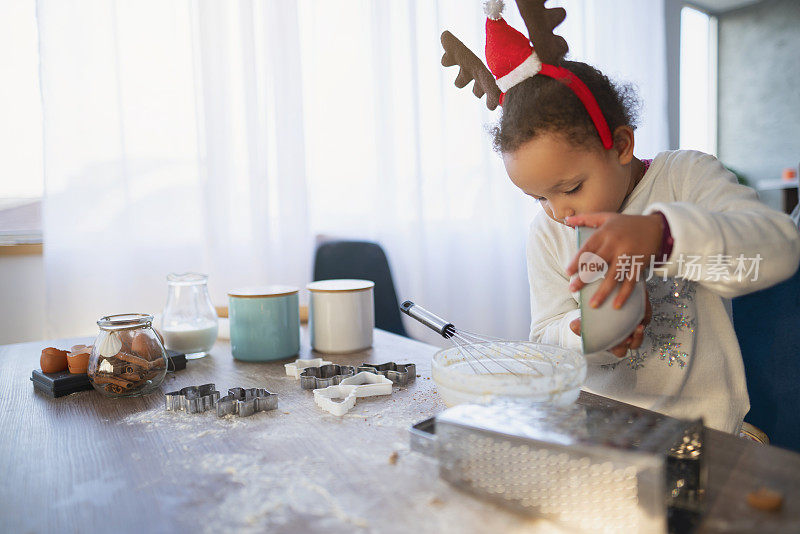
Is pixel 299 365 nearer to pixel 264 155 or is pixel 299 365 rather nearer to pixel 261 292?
pixel 261 292

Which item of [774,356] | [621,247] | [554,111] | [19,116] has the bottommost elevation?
[774,356]

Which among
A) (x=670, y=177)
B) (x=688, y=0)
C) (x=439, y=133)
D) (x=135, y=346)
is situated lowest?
(x=135, y=346)

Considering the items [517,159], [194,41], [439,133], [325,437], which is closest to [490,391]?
[325,437]

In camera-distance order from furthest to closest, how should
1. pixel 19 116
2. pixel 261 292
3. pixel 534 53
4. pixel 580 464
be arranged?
pixel 19 116, pixel 261 292, pixel 534 53, pixel 580 464

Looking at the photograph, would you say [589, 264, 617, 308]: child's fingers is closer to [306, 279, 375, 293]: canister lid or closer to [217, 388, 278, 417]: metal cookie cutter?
[217, 388, 278, 417]: metal cookie cutter

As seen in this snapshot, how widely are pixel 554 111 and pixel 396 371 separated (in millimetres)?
482

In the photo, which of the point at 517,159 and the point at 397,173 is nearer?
the point at 517,159

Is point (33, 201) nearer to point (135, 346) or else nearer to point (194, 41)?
point (194, 41)

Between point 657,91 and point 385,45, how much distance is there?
5.73 ft

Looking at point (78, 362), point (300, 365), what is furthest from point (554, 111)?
point (78, 362)

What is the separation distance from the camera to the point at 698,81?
3.71m

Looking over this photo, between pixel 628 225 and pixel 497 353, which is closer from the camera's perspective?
pixel 628 225

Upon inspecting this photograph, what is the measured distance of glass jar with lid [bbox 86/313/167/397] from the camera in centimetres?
85

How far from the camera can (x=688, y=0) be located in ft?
11.9
